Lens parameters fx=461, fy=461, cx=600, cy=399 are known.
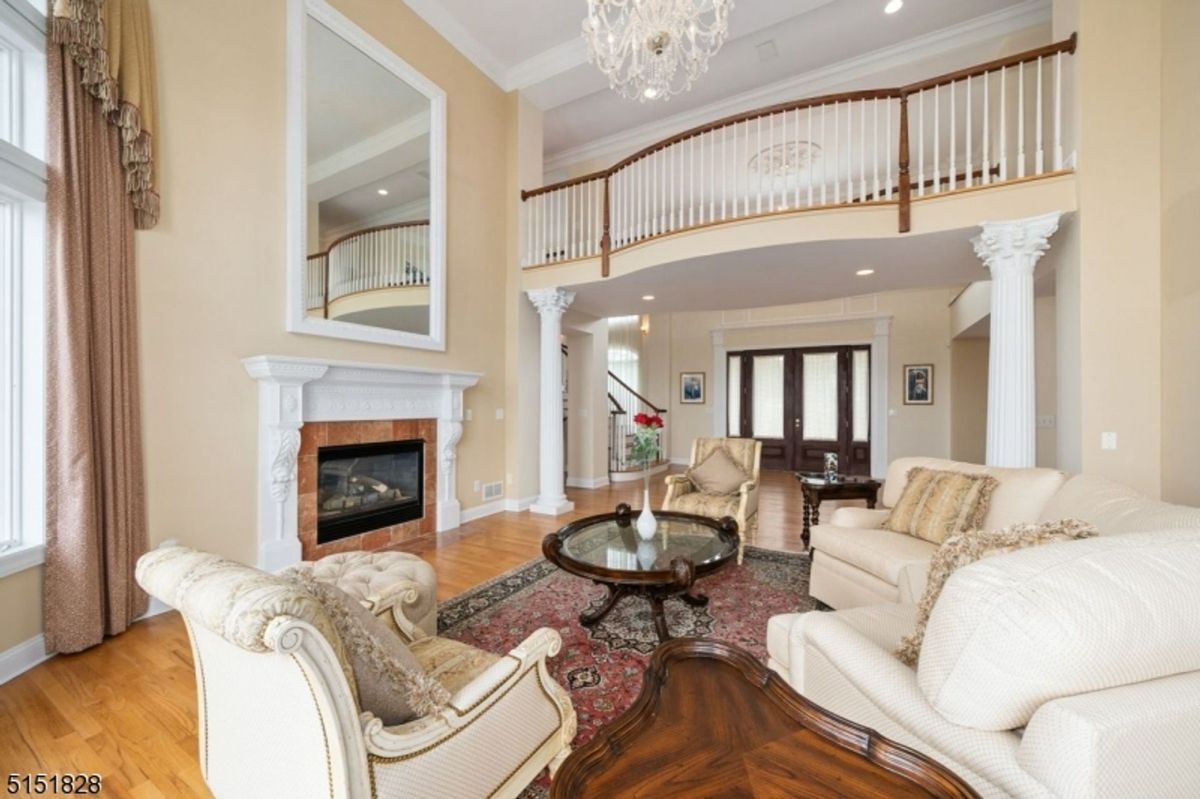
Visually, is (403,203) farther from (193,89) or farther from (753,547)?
(753,547)

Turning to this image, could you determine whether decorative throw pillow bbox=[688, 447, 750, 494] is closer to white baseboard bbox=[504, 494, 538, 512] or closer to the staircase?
white baseboard bbox=[504, 494, 538, 512]

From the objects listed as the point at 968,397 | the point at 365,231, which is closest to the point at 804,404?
the point at 968,397

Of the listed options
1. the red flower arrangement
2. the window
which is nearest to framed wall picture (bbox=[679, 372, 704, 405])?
the red flower arrangement

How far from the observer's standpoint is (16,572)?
2.08 metres

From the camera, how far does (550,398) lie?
5.36 metres

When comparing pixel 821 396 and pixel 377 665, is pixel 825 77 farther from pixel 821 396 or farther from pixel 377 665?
pixel 377 665

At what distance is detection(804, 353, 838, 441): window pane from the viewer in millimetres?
8492

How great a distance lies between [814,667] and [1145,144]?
13.5 ft

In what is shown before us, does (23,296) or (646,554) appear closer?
(23,296)

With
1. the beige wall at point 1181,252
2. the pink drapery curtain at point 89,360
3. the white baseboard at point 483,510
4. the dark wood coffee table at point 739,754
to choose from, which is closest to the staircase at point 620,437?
the white baseboard at point 483,510

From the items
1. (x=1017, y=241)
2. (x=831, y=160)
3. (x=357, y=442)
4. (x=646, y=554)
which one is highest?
(x=831, y=160)

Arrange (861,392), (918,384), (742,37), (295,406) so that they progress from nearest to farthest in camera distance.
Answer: (295,406) < (742,37) < (918,384) < (861,392)

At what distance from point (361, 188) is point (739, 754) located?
178 inches

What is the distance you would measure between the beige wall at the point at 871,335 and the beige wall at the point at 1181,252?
5063 mm
